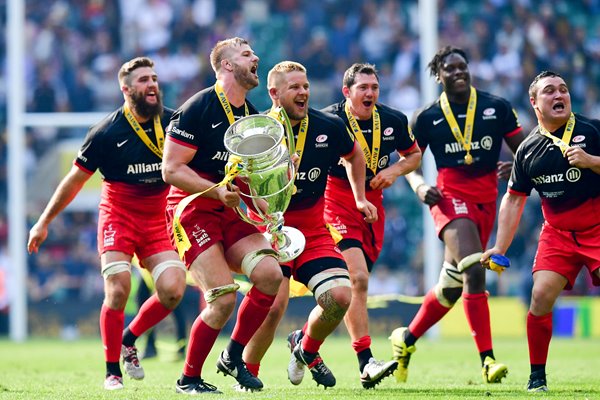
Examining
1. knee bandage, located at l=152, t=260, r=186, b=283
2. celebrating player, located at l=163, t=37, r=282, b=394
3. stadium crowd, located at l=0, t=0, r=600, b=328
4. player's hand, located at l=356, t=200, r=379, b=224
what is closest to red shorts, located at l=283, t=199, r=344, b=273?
player's hand, located at l=356, t=200, r=379, b=224

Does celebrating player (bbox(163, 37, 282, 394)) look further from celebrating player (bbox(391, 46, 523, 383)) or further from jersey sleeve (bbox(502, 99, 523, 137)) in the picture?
jersey sleeve (bbox(502, 99, 523, 137))

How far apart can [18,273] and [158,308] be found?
28.5 feet

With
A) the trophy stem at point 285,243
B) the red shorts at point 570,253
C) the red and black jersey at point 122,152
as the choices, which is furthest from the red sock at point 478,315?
the red and black jersey at point 122,152

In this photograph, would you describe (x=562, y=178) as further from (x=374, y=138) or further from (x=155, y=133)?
(x=155, y=133)

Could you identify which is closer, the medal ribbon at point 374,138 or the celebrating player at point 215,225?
the celebrating player at point 215,225

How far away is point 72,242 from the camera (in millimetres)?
22469

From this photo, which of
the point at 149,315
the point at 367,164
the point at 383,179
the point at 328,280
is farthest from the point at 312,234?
the point at 149,315

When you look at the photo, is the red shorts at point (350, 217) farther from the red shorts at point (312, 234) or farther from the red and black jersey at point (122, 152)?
the red and black jersey at point (122, 152)

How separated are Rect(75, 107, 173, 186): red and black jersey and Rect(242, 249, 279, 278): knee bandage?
1.94 meters

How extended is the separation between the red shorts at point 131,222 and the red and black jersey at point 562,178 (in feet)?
10.0

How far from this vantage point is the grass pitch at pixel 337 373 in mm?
8688

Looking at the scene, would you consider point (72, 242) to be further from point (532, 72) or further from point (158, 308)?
point (158, 308)

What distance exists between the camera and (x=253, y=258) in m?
8.40

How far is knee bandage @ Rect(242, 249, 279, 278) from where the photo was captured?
8.38 m
